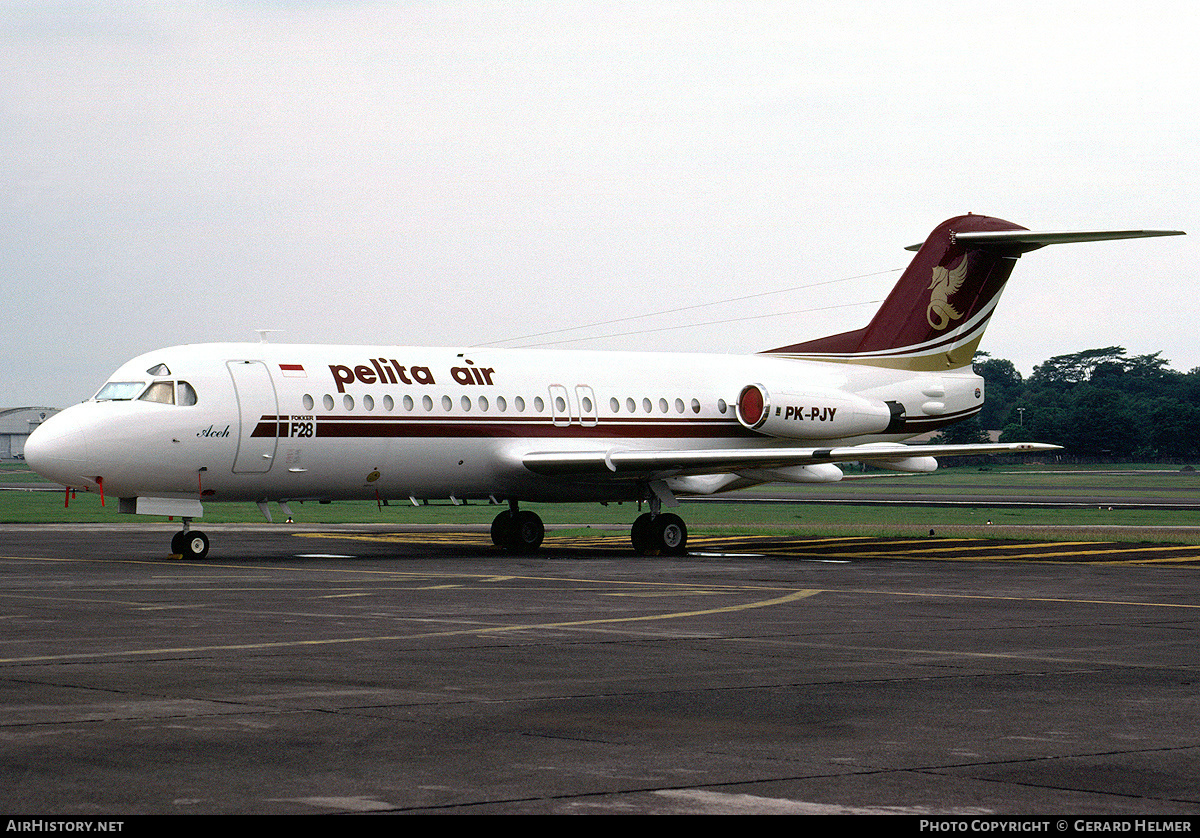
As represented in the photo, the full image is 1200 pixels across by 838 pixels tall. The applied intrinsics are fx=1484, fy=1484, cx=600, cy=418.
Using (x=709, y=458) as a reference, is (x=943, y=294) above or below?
above

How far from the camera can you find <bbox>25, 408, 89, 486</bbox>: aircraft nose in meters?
25.7

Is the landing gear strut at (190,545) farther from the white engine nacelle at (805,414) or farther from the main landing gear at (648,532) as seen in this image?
the white engine nacelle at (805,414)

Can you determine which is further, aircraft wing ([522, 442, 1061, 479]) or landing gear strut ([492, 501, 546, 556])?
landing gear strut ([492, 501, 546, 556])

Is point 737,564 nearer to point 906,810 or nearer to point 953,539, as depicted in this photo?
point 953,539

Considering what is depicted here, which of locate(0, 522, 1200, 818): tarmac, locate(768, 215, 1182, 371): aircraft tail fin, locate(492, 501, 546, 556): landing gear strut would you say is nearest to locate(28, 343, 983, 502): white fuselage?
locate(768, 215, 1182, 371): aircraft tail fin

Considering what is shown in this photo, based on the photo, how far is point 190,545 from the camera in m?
27.2

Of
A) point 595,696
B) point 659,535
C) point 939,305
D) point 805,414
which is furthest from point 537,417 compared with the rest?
point 595,696

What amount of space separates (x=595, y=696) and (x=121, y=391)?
729 inches

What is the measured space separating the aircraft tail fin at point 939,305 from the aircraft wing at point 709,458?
5233 mm

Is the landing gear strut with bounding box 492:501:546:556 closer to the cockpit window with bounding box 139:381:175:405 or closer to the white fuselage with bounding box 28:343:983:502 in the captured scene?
the white fuselage with bounding box 28:343:983:502

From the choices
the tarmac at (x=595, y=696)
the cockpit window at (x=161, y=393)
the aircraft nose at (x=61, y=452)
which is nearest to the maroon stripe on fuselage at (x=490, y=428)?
the cockpit window at (x=161, y=393)

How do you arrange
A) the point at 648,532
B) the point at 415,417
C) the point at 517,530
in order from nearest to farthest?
the point at 415,417, the point at 648,532, the point at 517,530

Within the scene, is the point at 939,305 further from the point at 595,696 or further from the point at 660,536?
the point at 595,696

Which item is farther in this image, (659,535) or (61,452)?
(659,535)
